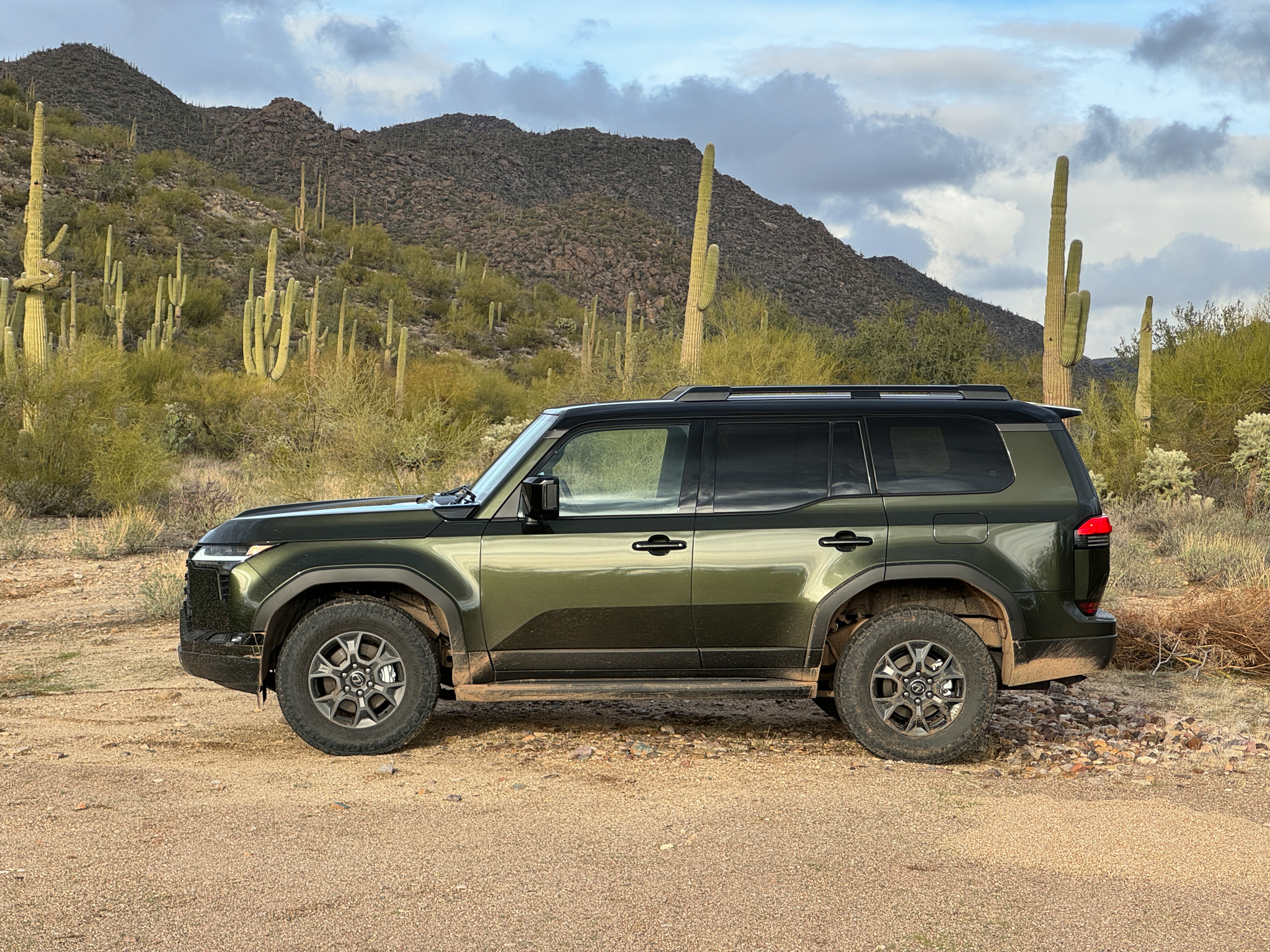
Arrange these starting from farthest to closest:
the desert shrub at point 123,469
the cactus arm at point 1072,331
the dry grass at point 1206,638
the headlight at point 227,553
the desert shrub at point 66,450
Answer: the cactus arm at point 1072,331 → the desert shrub at point 66,450 → the desert shrub at point 123,469 → the dry grass at point 1206,638 → the headlight at point 227,553

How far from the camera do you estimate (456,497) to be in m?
7.13

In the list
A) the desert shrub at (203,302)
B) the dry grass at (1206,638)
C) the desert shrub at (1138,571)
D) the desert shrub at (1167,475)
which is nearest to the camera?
the dry grass at (1206,638)

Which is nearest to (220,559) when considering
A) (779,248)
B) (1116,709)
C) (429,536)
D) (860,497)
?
(429,536)

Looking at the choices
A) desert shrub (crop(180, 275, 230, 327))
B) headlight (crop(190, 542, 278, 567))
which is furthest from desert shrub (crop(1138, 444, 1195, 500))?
desert shrub (crop(180, 275, 230, 327))

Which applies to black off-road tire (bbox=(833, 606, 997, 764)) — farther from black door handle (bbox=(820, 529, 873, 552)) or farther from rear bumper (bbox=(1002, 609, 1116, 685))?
black door handle (bbox=(820, 529, 873, 552))

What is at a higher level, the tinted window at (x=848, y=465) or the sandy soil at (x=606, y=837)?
the tinted window at (x=848, y=465)

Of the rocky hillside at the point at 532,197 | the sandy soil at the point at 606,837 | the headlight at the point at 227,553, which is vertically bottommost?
the sandy soil at the point at 606,837

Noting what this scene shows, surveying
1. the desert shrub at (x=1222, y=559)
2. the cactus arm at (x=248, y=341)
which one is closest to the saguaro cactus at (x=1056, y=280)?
the desert shrub at (x=1222, y=559)

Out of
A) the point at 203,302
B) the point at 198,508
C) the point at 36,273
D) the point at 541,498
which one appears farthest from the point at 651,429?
the point at 203,302

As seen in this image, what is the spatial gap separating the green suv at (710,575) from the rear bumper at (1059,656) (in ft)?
0.04

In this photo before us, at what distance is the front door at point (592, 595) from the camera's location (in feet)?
21.2

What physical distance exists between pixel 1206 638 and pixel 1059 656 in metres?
4.06

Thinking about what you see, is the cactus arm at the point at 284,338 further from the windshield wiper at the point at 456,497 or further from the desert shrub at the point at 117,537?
the windshield wiper at the point at 456,497

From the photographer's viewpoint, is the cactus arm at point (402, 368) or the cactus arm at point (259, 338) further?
the cactus arm at point (259, 338)
